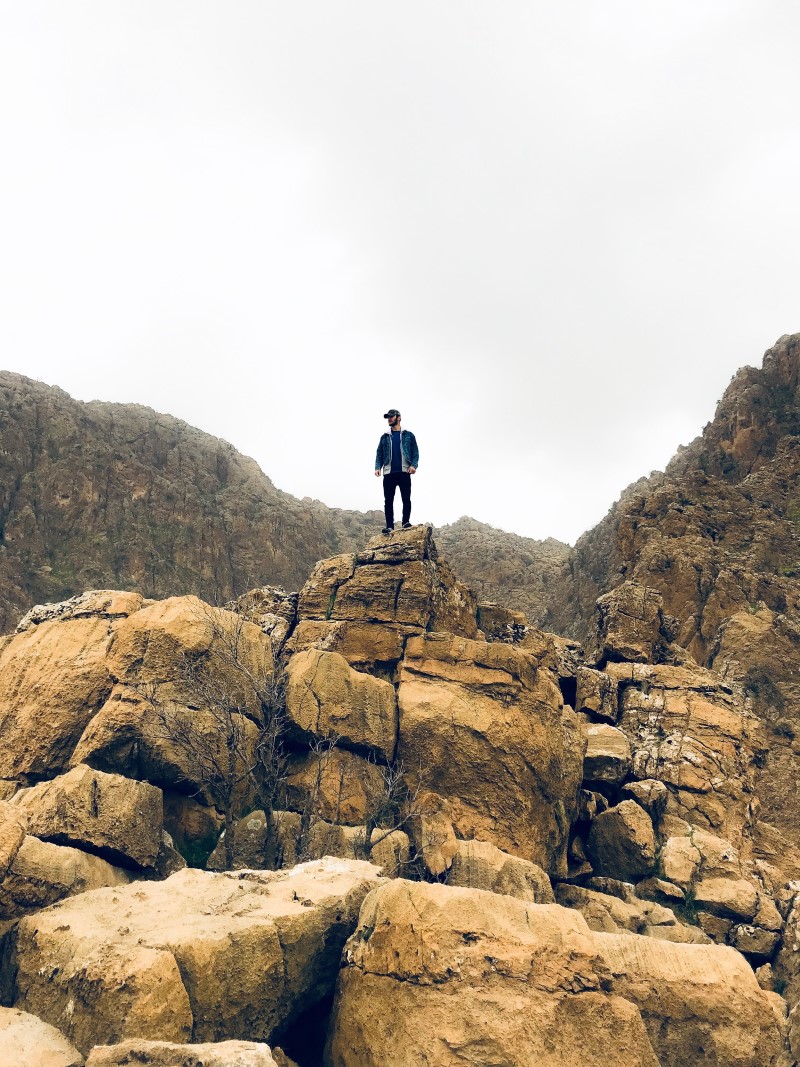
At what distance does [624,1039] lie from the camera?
8828mm

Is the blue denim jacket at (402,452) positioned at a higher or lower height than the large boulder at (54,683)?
higher

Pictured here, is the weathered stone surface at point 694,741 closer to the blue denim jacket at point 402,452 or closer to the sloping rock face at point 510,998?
the sloping rock face at point 510,998

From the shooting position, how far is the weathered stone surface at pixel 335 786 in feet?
51.1

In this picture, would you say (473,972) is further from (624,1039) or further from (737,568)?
(737,568)

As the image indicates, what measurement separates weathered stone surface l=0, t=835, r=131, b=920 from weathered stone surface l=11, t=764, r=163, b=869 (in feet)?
1.22

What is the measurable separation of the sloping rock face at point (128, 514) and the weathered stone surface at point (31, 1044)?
48960mm

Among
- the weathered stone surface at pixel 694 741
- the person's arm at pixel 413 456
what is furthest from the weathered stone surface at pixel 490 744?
the person's arm at pixel 413 456

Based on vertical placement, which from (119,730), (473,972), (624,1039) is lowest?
(624,1039)

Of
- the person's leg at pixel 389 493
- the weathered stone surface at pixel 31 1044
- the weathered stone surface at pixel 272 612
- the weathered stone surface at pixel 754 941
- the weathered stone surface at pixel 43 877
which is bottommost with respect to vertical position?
the weathered stone surface at pixel 754 941

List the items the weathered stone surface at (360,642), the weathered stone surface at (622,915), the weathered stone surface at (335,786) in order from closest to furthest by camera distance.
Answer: the weathered stone surface at (335,786)
the weathered stone surface at (622,915)
the weathered stone surface at (360,642)

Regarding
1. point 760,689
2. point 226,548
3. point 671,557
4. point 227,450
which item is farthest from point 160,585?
point 760,689

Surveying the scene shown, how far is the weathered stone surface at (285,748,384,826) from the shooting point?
15.6 metres

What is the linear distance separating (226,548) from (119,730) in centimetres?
5908

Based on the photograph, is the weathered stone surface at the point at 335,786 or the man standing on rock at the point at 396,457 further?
the man standing on rock at the point at 396,457
